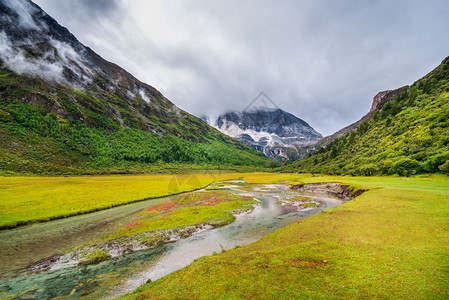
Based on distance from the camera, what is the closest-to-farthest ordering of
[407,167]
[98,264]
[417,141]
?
[98,264], [407,167], [417,141]

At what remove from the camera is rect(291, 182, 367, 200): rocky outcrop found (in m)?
45.8

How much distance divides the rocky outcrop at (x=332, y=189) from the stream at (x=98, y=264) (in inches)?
913

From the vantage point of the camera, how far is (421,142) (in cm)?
6075

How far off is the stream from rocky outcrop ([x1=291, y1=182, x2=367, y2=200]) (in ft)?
76.1

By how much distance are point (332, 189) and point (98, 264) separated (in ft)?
199

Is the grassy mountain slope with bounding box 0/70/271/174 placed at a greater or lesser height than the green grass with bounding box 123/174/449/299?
greater

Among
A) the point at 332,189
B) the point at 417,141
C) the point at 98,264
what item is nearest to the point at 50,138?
the point at 98,264

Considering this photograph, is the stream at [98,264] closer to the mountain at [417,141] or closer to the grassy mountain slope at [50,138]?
the mountain at [417,141]

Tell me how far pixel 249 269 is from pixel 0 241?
102 feet

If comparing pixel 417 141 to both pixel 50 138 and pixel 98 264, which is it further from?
pixel 50 138

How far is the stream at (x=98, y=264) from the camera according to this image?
13367mm

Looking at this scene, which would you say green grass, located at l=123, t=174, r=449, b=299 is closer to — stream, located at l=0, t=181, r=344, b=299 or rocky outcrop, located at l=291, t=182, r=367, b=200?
stream, located at l=0, t=181, r=344, b=299

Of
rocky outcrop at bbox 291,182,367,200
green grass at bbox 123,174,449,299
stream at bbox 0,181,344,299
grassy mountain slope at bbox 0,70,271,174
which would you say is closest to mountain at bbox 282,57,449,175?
rocky outcrop at bbox 291,182,367,200

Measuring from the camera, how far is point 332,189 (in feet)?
184
